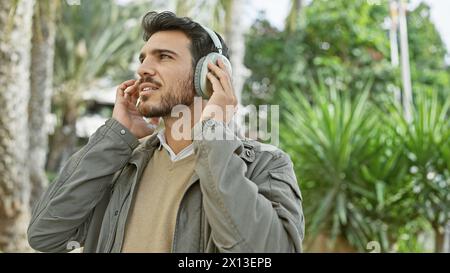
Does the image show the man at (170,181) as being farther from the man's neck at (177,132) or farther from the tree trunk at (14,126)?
the tree trunk at (14,126)

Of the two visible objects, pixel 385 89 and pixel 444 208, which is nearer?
pixel 444 208

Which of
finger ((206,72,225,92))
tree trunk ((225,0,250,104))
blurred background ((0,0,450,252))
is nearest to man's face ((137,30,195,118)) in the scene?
finger ((206,72,225,92))

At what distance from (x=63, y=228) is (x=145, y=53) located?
24.6 inches

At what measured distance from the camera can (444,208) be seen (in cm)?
561

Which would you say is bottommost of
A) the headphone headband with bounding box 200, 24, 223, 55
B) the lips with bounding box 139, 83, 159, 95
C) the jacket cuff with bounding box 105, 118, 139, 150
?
the jacket cuff with bounding box 105, 118, 139, 150

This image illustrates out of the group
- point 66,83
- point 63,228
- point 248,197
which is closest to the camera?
point 248,197

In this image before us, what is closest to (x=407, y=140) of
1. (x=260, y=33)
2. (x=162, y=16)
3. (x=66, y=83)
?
(x=162, y=16)

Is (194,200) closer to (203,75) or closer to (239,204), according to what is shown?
(239,204)

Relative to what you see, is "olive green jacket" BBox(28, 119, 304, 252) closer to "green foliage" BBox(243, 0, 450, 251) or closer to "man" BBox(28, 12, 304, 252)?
"man" BBox(28, 12, 304, 252)

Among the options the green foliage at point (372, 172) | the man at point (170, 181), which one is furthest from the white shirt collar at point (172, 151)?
the green foliage at point (372, 172)

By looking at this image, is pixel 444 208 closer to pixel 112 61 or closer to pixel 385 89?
pixel 385 89

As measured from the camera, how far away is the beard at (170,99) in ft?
5.91

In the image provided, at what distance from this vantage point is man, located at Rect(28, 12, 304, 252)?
4.79 ft

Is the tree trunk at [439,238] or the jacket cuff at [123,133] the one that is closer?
the jacket cuff at [123,133]
